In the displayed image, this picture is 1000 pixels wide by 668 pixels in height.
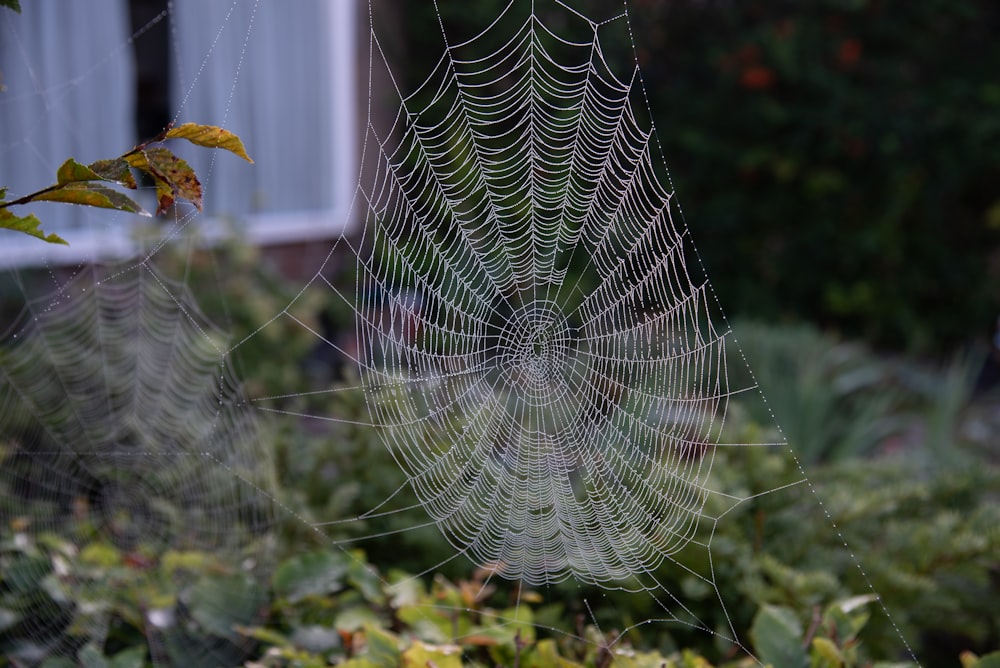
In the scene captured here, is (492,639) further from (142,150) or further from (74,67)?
(74,67)

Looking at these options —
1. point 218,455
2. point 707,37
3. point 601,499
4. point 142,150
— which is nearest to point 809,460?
point 601,499

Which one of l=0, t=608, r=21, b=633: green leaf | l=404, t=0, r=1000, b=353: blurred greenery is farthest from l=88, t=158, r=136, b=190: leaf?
l=404, t=0, r=1000, b=353: blurred greenery

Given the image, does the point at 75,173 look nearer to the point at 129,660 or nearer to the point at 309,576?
the point at 129,660

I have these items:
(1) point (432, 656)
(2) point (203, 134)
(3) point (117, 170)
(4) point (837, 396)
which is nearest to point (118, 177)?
(3) point (117, 170)

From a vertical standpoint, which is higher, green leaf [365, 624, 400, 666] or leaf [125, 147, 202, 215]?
leaf [125, 147, 202, 215]

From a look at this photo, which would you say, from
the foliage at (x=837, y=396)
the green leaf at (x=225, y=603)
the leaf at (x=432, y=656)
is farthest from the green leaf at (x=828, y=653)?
the foliage at (x=837, y=396)

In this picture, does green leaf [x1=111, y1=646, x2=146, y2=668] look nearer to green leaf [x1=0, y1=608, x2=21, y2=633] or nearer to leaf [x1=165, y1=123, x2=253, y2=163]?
green leaf [x1=0, y1=608, x2=21, y2=633]
